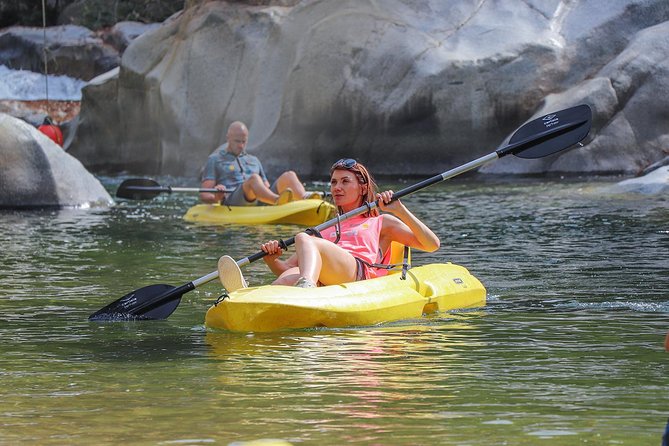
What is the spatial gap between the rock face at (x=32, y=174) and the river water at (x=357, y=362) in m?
4.60

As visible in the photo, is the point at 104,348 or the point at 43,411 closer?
the point at 43,411

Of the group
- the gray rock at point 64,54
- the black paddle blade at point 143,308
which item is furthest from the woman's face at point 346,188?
the gray rock at point 64,54

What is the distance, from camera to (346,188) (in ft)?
21.4

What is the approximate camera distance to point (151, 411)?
4340 mm

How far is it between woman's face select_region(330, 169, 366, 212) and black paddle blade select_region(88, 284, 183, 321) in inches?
35.5

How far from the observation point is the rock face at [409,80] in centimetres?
1755

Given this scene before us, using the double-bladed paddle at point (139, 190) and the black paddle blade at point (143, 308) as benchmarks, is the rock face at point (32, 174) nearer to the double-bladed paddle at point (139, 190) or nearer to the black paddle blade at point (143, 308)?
the double-bladed paddle at point (139, 190)

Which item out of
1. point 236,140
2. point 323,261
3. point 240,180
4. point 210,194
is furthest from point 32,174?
point 323,261

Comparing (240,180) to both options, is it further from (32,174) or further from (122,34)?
(122,34)

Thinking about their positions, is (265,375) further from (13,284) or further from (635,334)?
(13,284)

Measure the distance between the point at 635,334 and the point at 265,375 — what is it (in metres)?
1.76

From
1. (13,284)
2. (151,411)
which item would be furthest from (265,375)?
(13,284)

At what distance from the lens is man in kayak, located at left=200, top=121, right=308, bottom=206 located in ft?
39.2

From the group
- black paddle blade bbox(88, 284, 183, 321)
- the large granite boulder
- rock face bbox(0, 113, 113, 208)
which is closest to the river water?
black paddle blade bbox(88, 284, 183, 321)
